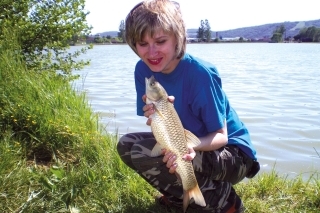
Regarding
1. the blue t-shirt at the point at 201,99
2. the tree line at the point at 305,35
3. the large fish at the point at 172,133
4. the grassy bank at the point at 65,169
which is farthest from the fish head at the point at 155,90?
the tree line at the point at 305,35

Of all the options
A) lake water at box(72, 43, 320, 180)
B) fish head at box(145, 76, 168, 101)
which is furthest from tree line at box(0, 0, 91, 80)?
fish head at box(145, 76, 168, 101)

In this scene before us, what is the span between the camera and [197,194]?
2941mm

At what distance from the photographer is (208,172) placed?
127 inches

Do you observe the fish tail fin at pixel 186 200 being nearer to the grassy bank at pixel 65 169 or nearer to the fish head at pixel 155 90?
the grassy bank at pixel 65 169

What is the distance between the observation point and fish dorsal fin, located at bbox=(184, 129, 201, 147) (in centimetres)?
291

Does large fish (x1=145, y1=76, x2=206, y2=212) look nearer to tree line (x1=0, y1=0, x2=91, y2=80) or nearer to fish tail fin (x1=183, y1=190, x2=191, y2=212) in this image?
fish tail fin (x1=183, y1=190, x2=191, y2=212)

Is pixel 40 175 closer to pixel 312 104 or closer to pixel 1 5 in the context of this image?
pixel 1 5

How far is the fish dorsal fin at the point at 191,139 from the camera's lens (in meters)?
2.91

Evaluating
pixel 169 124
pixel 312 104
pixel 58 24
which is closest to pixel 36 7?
pixel 58 24

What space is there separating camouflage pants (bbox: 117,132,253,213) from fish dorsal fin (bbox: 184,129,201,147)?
0.84 ft

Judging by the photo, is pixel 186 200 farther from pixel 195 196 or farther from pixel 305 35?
pixel 305 35

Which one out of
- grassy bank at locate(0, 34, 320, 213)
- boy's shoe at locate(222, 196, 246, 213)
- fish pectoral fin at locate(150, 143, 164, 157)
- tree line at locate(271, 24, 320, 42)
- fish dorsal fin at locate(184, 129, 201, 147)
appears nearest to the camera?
fish dorsal fin at locate(184, 129, 201, 147)

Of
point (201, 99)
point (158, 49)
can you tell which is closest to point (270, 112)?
A: point (201, 99)

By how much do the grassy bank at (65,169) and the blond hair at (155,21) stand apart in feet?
4.24
